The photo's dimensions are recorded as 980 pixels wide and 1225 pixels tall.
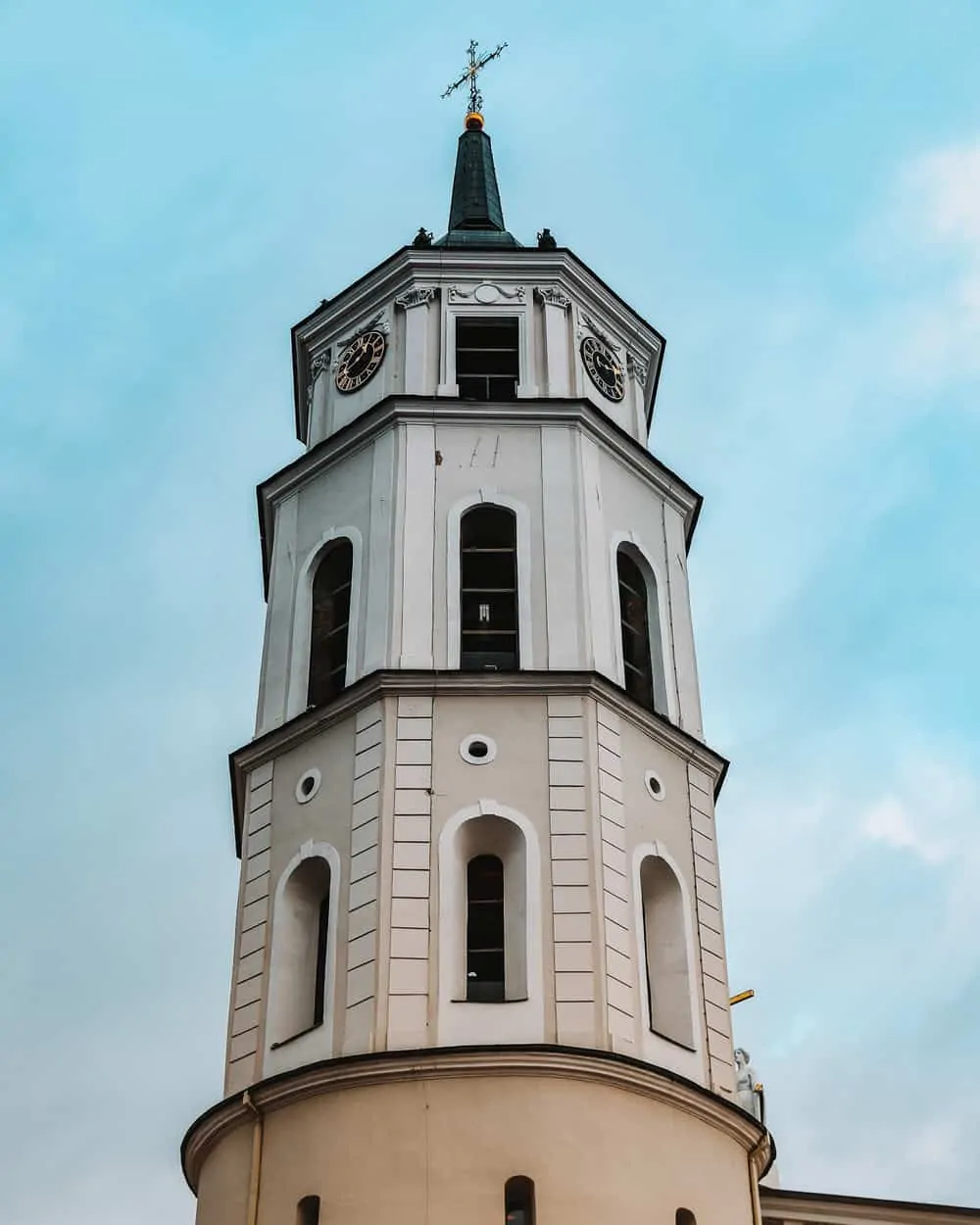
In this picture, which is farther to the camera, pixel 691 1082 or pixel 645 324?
pixel 645 324

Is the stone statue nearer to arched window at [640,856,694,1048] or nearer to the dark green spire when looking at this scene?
arched window at [640,856,694,1048]

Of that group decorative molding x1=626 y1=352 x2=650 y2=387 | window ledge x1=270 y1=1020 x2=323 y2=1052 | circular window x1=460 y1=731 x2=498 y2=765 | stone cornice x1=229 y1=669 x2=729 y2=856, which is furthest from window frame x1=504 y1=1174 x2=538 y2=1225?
decorative molding x1=626 y1=352 x2=650 y2=387

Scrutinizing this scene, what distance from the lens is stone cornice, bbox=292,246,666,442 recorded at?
3194cm

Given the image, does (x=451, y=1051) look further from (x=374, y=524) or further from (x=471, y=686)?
(x=374, y=524)

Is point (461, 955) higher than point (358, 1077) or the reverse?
Answer: higher

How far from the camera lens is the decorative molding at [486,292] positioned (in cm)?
3169

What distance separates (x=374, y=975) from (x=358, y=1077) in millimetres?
1350

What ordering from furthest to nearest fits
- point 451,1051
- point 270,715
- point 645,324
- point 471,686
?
point 645,324 → point 270,715 → point 471,686 → point 451,1051

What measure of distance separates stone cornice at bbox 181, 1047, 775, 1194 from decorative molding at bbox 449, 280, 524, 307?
1377cm

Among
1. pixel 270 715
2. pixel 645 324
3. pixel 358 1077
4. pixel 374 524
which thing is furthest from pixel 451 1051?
pixel 645 324

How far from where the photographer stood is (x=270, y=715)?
2756cm

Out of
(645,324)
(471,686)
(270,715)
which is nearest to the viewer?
(471,686)

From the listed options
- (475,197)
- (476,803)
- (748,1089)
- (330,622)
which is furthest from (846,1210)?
(475,197)

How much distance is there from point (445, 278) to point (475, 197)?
6228 mm
